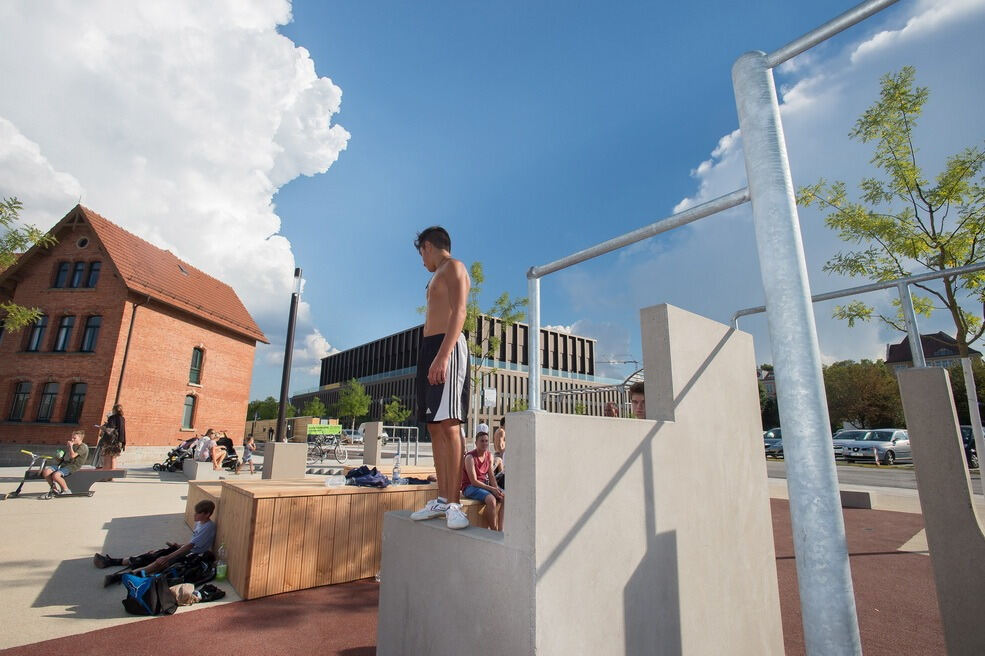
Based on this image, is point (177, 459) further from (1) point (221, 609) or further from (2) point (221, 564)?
(1) point (221, 609)

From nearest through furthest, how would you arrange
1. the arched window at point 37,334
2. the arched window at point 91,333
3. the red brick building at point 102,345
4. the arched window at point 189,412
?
the red brick building at point 102,345, the arched window at point 91,333, the arched window at point 37,334, the arched window at point 189,412

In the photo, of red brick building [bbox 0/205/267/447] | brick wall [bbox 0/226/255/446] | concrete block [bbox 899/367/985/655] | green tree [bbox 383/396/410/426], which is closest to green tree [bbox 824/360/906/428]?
green tree [bbox 383/396/410/426]

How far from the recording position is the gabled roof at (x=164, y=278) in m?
22.8

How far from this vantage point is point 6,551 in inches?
220

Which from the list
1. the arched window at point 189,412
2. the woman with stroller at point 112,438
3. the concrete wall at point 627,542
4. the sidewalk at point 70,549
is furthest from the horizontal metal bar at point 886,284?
the arched window at point 189,412

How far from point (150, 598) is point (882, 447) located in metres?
30.0

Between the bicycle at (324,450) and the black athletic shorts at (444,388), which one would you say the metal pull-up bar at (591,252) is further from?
the bicycle at (324,450)

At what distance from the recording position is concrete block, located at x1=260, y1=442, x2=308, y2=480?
8.35 metres

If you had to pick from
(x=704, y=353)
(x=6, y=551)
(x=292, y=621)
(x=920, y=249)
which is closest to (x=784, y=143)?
(x=704, y=353)

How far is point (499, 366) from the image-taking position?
6062 centimetres

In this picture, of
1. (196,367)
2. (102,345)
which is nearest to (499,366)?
(196,367)

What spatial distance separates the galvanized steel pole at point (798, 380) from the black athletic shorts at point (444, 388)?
209 cm

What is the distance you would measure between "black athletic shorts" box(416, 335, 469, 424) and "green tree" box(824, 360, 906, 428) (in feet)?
181

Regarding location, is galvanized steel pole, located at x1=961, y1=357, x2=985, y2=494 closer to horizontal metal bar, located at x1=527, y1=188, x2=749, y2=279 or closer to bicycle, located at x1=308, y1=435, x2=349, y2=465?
horizontal metal bar, located at x1=527, y1=188, x2=749, y2=279
